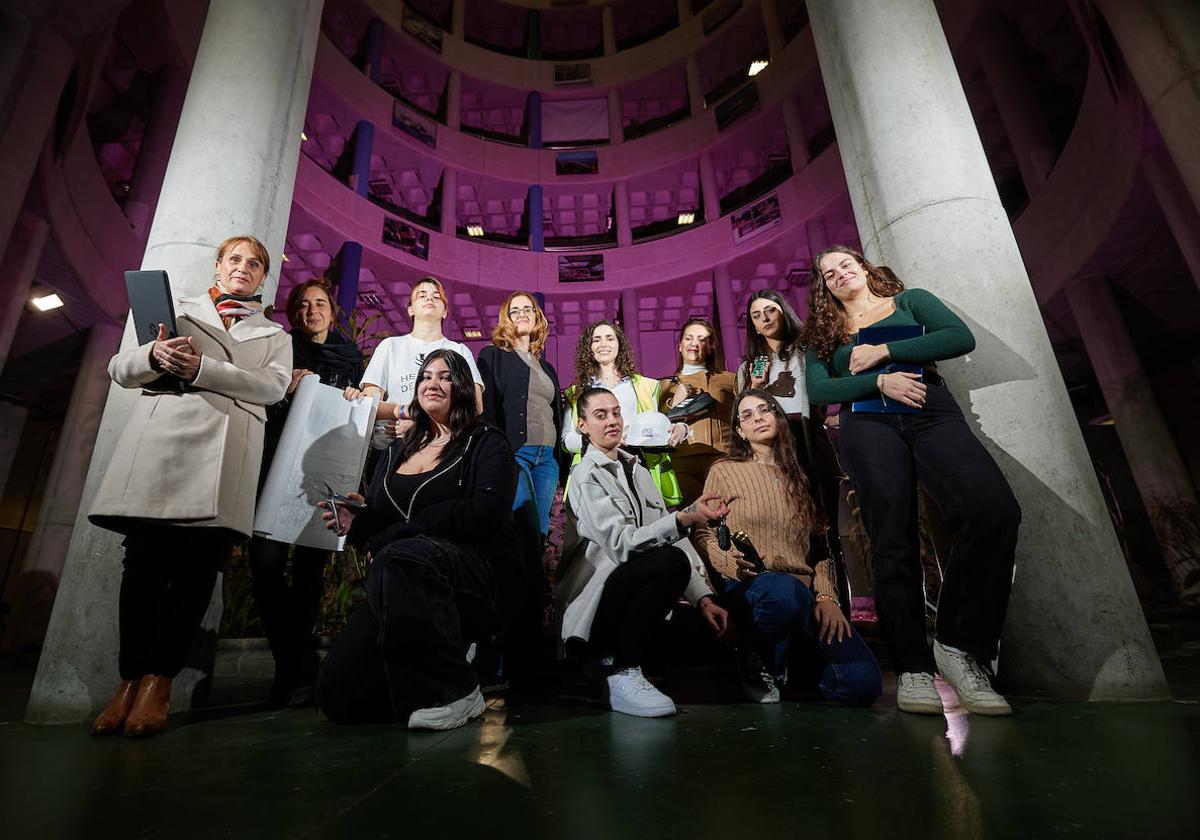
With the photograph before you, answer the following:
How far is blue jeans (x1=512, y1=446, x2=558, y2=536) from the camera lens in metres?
2.90

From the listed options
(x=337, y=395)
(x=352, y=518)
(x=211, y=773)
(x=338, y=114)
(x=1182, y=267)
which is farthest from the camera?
(x=338, y=114)

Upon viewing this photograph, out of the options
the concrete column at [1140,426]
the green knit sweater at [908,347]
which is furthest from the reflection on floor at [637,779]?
the concrete column at [1140,426]

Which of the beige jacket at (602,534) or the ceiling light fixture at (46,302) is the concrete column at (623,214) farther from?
the beige jacket at (602,534)

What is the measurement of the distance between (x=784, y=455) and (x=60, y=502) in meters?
9.55

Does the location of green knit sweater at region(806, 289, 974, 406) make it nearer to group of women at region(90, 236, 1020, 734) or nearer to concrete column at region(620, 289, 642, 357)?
group of women at region(90, 236, 1020, 734)

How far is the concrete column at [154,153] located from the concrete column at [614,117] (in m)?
10.1

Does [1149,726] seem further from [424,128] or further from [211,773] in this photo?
[424,128]

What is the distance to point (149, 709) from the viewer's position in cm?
168

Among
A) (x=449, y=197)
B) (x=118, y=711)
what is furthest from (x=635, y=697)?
(x=449, y=197)

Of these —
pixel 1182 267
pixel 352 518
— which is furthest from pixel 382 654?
pixel 1182 267

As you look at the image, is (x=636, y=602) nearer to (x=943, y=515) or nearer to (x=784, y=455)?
(x=784, y=455)

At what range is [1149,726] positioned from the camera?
4.91ft

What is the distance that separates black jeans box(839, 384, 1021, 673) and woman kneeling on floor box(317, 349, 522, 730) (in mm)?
1273

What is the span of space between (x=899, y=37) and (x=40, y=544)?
1059 cm
